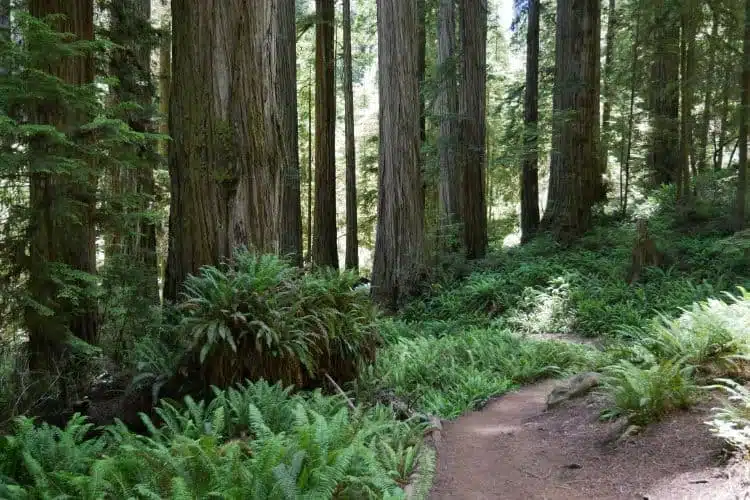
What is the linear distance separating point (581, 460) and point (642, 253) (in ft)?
24.6

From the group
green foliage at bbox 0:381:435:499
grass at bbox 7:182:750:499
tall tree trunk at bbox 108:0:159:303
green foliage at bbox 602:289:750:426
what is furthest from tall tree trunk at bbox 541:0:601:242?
green foliage at bbox 0:381:435:499

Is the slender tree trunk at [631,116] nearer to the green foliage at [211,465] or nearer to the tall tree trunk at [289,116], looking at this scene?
the tall tree trunk at [289,116]

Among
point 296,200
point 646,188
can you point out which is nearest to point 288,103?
point 296,200

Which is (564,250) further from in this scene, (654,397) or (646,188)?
(654,397)

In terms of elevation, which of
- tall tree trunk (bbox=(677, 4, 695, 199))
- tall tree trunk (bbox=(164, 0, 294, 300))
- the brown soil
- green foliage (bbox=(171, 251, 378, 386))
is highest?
tall tree trunk (bbox=(677, 4, 695, 199))

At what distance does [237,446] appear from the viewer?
3.61 metres

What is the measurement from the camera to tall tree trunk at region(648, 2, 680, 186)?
43.6 ft

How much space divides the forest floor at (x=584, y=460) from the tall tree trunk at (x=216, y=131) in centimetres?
311

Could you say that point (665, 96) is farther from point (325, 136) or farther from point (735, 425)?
point (735, 425)

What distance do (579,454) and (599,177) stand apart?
11.8 m

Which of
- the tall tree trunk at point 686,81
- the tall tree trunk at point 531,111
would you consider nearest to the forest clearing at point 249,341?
the tall tree trunk at point 686,81

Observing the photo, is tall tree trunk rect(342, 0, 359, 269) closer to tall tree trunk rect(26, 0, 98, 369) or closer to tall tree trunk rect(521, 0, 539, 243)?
Answer: tall tree trunk rect(521, 0, 539, 243)

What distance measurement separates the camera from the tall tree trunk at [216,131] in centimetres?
597

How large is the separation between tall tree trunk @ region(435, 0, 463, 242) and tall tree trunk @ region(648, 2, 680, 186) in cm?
502
